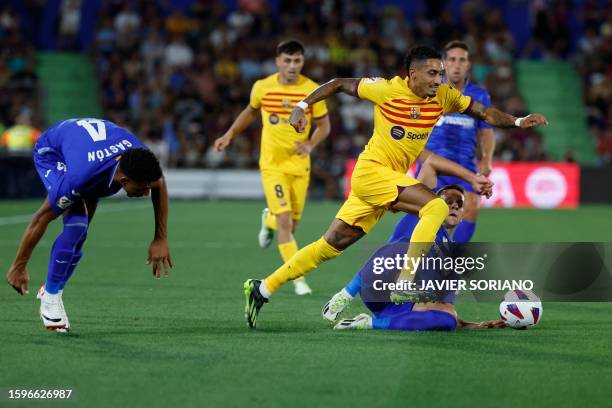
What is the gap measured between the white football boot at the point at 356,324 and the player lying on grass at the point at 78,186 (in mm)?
1391

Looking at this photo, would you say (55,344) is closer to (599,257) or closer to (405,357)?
(405,357)

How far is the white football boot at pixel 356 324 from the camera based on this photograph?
802 centimetres

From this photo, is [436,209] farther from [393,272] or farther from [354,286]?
[354,286]

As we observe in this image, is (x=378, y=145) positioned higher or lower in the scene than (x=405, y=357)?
higher

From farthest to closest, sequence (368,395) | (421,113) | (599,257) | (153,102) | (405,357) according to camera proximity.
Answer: (153,102) < (599,257) < (421,113) < (405,357) < (368,395)

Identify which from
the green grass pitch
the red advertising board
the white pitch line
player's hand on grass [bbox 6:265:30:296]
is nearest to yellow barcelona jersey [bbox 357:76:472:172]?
the green grass pitch

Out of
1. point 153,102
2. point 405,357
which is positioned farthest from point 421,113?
point 153,102

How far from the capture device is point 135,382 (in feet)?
20.1

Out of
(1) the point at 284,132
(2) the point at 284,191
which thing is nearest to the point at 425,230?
(2) the point at 284,191

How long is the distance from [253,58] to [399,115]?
19.5 meters

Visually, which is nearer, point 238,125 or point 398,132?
point 398,132

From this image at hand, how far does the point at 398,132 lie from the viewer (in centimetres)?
824

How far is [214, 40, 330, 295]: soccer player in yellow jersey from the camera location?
11.2 meters

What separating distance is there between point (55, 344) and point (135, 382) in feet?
4.53
